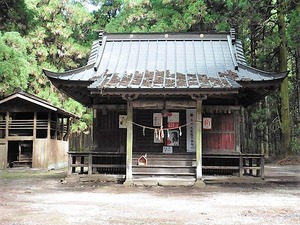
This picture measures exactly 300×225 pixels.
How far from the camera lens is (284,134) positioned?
2338cm

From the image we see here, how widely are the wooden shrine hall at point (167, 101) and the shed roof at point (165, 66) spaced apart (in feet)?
0.11

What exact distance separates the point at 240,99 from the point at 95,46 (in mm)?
6945

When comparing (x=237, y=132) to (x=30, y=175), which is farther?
(x=30, y=175)

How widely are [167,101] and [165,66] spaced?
2200 millimetres

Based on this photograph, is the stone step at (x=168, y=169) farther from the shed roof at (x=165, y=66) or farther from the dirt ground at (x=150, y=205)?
the shed roof at (x=165, y=66)

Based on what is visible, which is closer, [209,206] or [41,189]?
[209,206]

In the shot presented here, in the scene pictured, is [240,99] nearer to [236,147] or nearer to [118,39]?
[236,147]

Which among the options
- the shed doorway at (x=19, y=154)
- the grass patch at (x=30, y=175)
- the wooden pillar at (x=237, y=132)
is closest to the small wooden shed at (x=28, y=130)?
the shed doorway at (x=19, y=154)

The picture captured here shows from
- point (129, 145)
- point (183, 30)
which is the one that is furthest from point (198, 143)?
point (183, 30)

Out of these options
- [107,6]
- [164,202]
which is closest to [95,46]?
[164,202]

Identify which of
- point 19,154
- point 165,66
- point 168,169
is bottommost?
point 168,169

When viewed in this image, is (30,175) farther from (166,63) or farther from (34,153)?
(166,63)

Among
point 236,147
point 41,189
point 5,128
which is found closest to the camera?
point 41,189

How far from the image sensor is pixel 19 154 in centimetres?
2161
